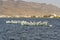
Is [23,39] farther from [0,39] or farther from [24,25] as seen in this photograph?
[24,25]

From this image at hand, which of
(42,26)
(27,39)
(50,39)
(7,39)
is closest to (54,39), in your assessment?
(50,39)

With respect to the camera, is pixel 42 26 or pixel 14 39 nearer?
pixel 14 39

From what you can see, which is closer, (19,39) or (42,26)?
(19,39)

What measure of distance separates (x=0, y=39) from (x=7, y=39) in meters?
0.72

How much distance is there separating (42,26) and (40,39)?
2437 cm

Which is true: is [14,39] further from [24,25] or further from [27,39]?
[24,25]

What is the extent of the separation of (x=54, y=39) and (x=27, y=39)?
284 centimetres

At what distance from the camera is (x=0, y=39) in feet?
102

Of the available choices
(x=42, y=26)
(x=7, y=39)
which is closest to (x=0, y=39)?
(x=7, y=39)

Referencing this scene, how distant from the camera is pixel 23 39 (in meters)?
31.4

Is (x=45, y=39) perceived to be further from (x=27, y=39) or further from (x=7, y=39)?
(x=7, y=39)

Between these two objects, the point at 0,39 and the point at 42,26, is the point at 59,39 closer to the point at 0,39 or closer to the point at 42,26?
the point at 0,39

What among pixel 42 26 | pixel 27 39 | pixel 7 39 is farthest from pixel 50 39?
pixel 42 26

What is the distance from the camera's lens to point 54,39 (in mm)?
32094
